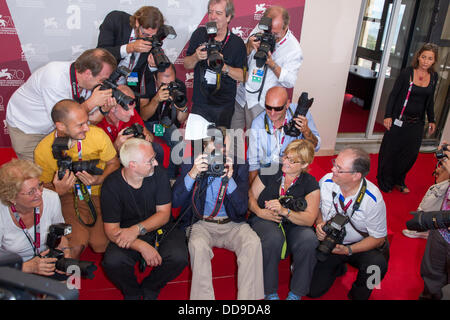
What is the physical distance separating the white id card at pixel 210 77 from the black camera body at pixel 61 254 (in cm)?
182

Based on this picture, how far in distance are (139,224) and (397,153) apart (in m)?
2.94

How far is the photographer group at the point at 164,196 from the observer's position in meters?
2.42

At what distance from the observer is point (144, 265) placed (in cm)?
255

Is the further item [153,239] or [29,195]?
[153,239]

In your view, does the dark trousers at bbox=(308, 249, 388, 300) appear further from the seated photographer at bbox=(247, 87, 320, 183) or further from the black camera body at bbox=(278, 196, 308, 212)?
the seated photographer at bbox=(247, 87, 320, 183)

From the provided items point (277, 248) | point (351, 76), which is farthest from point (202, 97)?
point (351, 76)

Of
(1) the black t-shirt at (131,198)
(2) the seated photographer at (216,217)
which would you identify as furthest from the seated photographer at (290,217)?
(1) the black t-shirt at (131,198)

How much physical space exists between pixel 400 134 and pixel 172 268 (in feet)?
9.31

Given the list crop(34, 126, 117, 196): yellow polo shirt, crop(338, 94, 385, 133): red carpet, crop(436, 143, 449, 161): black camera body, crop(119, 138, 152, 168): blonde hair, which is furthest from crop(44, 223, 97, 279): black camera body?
crop(338, 94, 385, 133): red carpet

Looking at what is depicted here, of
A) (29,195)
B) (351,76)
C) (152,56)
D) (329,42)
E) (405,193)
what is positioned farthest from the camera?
(351,76)

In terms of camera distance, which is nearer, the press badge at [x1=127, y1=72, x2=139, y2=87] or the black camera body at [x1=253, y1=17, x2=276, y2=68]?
the black camera body at [x1=253, y1=17, x2=276, y2=68]

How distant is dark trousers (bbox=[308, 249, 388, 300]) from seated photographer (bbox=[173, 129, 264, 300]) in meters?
0.45

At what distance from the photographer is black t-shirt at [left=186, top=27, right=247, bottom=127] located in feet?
11.4

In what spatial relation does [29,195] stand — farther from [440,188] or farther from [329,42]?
[329,42]
